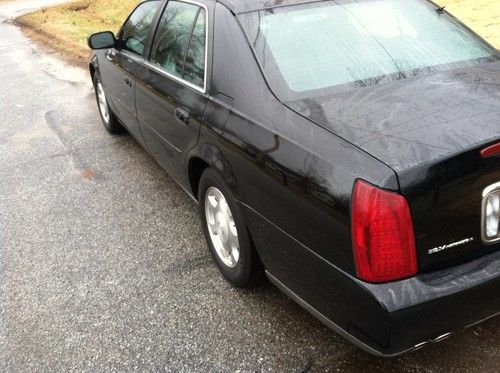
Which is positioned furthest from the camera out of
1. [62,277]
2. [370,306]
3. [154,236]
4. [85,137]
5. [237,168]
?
[85,137]

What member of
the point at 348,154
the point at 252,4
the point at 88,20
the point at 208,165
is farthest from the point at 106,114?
the point at 88,20

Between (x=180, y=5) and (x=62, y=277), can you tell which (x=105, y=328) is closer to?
(x=62, y=277)

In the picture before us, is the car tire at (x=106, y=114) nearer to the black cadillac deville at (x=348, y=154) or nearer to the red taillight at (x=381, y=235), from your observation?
the black cadillac deville at (x=348, y=154)

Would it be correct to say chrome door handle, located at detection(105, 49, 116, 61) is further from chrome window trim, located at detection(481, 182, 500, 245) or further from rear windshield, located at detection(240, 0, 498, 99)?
chrome window trim, located at detection(481, 182, 500, 245)

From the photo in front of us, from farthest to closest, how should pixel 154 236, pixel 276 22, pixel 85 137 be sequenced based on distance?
1. pixel 85 137
2. pixel 154 236
3. pixel 276 22

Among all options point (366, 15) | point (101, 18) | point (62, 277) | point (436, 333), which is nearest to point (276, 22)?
point (366, 15)

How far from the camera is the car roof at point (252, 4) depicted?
2983 millimetres

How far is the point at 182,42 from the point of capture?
3.48 metres

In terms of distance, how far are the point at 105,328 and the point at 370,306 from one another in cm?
162

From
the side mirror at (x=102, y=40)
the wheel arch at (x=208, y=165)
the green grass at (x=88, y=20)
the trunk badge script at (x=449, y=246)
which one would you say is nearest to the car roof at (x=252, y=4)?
the wheel arch at (x=208, y=165)

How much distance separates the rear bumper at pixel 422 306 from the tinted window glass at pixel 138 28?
9.62 ft

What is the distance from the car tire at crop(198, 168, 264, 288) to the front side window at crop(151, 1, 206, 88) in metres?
0.62

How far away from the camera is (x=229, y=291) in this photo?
319cm

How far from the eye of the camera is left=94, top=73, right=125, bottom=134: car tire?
18.9 feet
